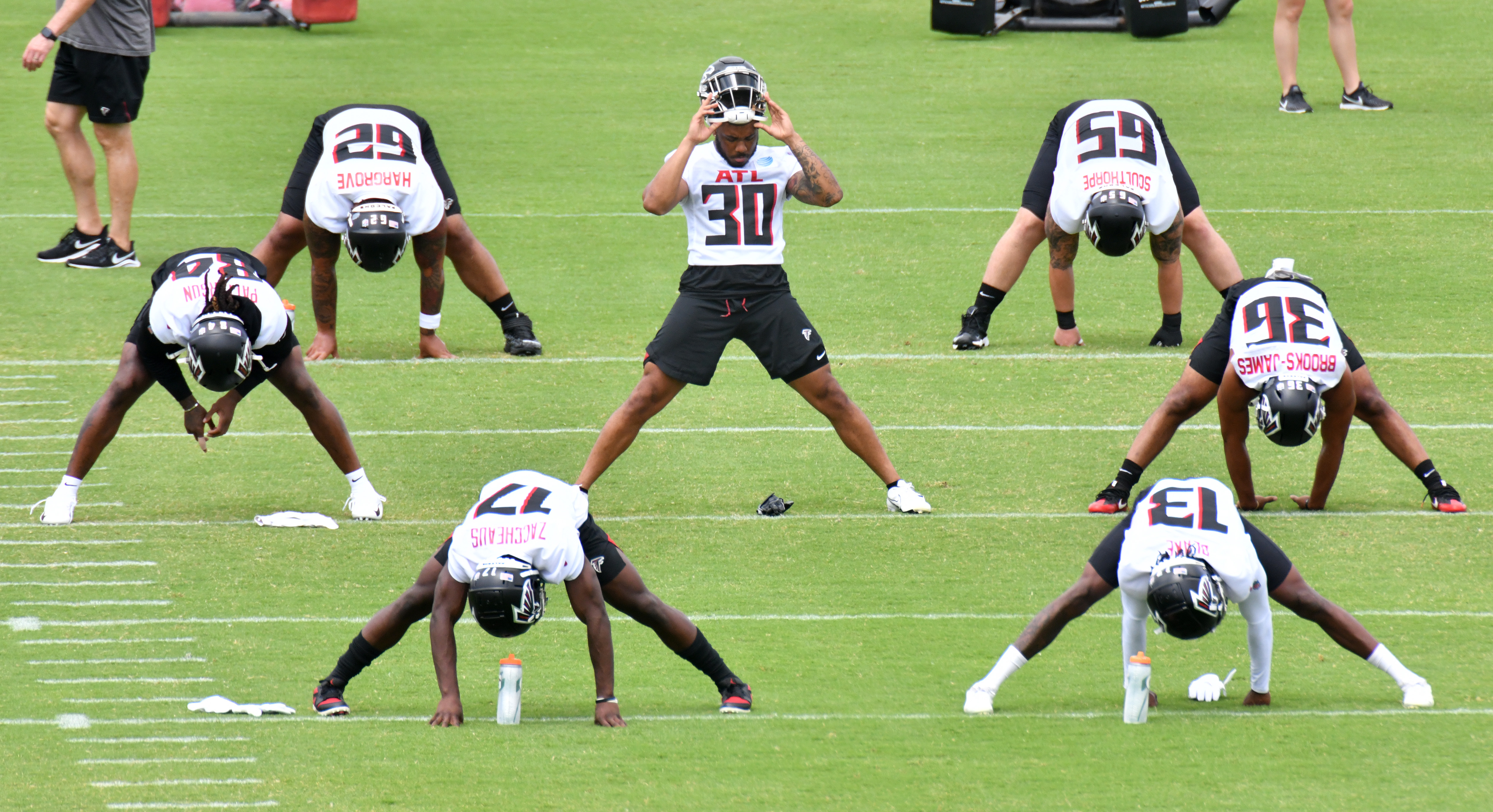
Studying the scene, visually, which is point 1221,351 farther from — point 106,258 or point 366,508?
point 106,258

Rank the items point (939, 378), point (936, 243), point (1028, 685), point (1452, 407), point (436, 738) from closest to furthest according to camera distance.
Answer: point (436, 738) < point (1028, 685) < point (1452, 407) < point (939, 378) < point (936, 243)

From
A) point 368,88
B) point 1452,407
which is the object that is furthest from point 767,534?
point 368,88

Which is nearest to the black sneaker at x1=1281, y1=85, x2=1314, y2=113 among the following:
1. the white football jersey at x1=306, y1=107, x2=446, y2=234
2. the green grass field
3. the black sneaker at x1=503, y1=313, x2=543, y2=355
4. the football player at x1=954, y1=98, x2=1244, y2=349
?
the green grass field

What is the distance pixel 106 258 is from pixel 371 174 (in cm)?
337

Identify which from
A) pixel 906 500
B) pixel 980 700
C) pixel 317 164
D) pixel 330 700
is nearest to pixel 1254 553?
pixel 980 700

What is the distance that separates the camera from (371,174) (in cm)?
1054

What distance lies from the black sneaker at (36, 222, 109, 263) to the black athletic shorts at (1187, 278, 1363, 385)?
8204 millimetres

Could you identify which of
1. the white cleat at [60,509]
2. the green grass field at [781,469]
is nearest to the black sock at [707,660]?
the green grass field at [781,469]

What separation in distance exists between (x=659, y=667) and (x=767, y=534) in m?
1.56

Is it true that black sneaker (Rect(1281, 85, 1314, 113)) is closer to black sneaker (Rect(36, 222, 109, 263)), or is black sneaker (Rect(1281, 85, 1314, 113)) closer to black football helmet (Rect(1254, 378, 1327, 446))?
black football helmet (Rect(1254, 378, 1327, 446))

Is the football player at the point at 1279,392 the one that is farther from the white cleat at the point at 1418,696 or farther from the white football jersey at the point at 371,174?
the white football jersey at the point at 371,174

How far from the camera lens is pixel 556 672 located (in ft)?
23.7

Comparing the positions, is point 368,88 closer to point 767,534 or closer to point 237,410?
point 237,410

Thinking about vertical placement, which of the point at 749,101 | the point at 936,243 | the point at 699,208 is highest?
the point at 749,101
